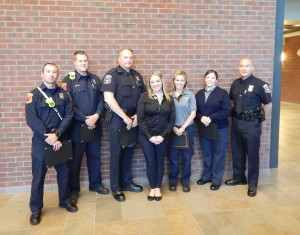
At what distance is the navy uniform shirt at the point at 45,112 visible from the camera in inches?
112

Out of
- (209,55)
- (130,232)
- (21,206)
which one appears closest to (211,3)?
(209,55)

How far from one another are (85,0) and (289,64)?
477 inches

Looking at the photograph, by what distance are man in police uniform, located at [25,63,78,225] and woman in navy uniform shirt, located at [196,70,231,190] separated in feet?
5.43

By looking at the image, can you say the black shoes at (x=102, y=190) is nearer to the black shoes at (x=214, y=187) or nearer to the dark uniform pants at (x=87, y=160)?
the dark uniform pants at (x=87, y=160)

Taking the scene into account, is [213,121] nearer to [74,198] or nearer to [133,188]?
[133,188]

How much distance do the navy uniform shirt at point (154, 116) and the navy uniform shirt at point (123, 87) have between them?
0.18 metres

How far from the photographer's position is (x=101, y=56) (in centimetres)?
375

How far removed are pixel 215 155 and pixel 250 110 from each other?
75 centimetres

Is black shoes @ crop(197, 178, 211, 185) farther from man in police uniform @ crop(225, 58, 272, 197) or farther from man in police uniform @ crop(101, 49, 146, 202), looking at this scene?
man in police uniform @ crop(101, 49, 146, 202)

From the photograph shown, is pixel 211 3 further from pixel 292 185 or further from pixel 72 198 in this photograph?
pixel 72 198

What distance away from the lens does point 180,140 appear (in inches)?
140

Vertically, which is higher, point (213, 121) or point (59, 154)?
point (213, 121)

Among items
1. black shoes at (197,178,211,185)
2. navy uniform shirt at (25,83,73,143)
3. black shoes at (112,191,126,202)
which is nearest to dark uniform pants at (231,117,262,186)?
black shoes at (197,178,211,185)

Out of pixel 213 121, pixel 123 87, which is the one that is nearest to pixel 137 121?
pixel 123 87
